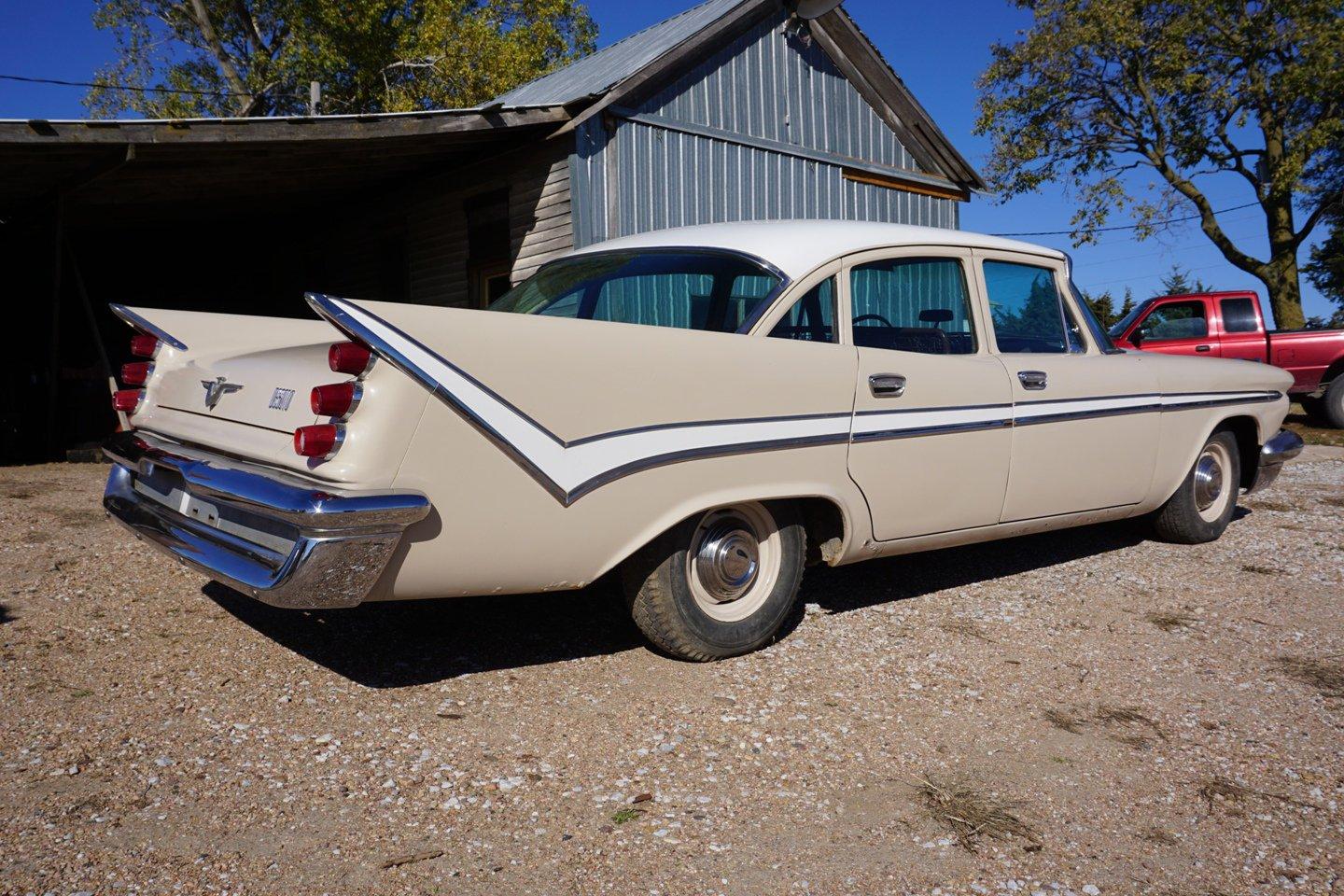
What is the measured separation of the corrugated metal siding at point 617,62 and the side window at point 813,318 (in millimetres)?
6957

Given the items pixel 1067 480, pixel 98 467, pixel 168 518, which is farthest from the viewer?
pixel 98 467

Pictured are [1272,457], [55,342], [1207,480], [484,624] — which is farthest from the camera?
[55,342]

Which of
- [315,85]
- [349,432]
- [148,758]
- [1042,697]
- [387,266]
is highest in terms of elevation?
[315,85]

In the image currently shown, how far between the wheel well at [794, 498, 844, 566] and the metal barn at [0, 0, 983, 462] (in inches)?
262

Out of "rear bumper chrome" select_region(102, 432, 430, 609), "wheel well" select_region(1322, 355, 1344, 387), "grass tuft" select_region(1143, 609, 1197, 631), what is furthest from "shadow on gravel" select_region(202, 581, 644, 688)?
"wheel well" select_region(1322, 355, 1344, 387)

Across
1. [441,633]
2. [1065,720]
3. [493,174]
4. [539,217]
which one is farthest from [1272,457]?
[493,174]

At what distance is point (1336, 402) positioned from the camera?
13266 mm

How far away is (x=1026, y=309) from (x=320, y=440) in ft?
10.9

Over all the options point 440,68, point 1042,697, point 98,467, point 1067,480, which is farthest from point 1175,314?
point 440,68

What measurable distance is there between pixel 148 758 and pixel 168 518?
2.77 feet

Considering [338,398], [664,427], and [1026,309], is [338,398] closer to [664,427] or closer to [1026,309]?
[664,427]

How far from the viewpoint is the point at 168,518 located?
317cm

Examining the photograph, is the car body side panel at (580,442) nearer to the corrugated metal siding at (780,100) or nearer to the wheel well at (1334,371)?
the corrugated metal siding at (780,100)

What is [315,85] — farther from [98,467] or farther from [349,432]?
[349,432]
